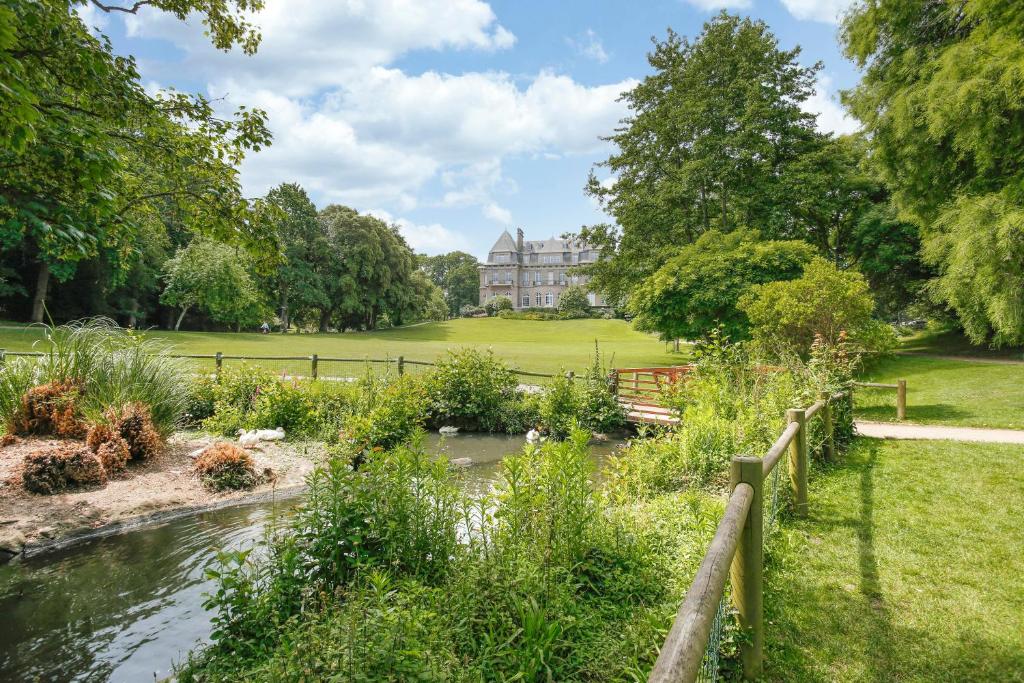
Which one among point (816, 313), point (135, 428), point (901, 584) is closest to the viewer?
point (901, 584)

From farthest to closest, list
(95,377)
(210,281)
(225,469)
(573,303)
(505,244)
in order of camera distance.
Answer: (505,244) → (573,303) → (210,281) → (95,377) → (225,469)

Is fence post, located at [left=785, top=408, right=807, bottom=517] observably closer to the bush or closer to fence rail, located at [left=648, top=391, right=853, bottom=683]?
fence rail, located at [left=648, top=391, right=853, bottom=683]

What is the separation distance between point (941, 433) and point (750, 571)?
10.1 m

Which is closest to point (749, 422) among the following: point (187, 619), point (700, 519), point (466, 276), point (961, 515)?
point (961, 515)

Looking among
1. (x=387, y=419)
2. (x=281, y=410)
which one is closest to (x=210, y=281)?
(x=281, y=410)

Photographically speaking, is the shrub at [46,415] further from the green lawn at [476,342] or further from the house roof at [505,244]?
the house roof at [505,244]

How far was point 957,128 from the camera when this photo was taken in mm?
9422

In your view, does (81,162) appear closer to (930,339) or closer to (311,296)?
(930,339)

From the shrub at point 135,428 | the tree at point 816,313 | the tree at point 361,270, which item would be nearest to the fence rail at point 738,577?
the tree at point 816,313

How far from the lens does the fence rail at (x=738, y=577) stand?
1468 millimetres

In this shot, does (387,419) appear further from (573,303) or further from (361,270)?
(573,303)

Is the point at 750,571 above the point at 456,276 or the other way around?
the other way around

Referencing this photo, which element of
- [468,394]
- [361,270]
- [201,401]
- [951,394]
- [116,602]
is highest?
[361,270]

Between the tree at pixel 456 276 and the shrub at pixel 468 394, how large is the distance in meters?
79.0
